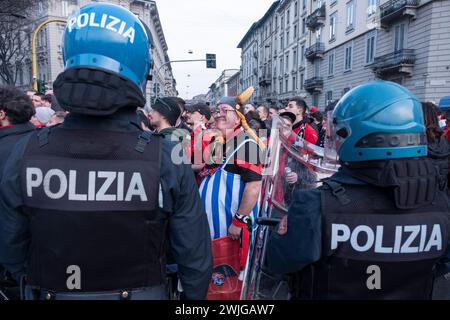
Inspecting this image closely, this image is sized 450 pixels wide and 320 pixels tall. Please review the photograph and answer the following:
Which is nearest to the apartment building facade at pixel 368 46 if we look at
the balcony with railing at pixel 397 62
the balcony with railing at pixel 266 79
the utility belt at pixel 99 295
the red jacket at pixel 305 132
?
the balcony with railing at pixel 397 62

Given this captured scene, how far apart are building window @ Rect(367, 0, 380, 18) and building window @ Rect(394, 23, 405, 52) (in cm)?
282

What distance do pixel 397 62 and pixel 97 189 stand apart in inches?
822

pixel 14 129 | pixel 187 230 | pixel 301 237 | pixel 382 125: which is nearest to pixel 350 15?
pixel 14 129

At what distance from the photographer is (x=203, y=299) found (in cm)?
163

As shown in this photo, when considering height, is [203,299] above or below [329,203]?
below

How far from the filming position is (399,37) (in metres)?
19.6

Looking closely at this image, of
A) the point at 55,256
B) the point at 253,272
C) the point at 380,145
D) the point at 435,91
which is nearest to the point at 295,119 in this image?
the point at 253,272

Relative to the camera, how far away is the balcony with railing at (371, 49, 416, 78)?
17984 mm

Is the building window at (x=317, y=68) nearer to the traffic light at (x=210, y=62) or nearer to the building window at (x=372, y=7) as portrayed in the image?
the building window at (x=372, y=7)

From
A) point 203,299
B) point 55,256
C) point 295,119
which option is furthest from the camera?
point 295,119

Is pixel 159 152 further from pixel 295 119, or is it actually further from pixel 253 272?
pixel 295 119

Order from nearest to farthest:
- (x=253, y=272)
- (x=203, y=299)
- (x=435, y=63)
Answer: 1. (x=203, y=299)
2. (x=253, y=272)
3. (x=435, y=63)
